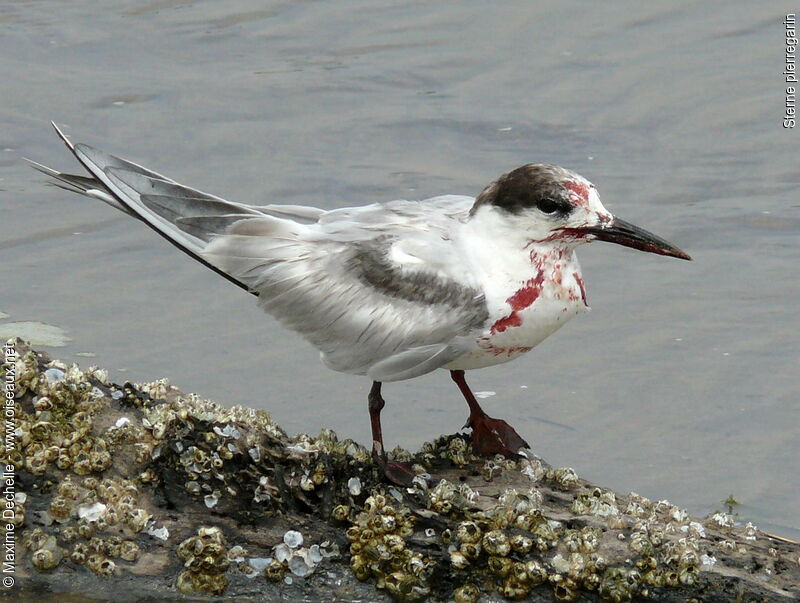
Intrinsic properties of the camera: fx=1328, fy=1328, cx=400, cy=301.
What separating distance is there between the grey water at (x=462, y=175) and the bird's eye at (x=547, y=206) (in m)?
1.54

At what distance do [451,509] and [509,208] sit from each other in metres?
1.06

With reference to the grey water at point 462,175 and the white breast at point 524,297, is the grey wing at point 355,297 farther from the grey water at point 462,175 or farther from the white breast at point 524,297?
the grey water at point 462,175

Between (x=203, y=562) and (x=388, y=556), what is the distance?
588mm

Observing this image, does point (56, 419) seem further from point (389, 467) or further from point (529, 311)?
→ point (529, 311)

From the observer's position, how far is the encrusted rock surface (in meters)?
4.18

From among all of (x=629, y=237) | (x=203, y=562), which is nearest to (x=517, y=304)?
(x=629, y=237)

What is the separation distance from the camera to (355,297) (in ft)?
15.5

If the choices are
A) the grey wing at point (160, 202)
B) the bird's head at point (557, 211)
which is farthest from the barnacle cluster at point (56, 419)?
the bird's head at point (557, 211)

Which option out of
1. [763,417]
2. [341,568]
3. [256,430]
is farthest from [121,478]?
[763,417]

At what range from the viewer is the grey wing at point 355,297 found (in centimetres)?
458

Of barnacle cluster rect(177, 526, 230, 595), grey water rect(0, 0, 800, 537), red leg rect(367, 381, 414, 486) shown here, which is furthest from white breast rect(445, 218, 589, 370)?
grey water rect(0, 0, 800, 537)

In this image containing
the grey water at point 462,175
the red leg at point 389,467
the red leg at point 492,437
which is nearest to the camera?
the red leg at point 389,467

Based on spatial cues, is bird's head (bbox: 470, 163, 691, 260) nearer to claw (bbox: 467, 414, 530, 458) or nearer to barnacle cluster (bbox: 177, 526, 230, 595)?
claw (bbox: 467, 414, 530, 458)

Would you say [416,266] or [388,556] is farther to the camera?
[416,266]
